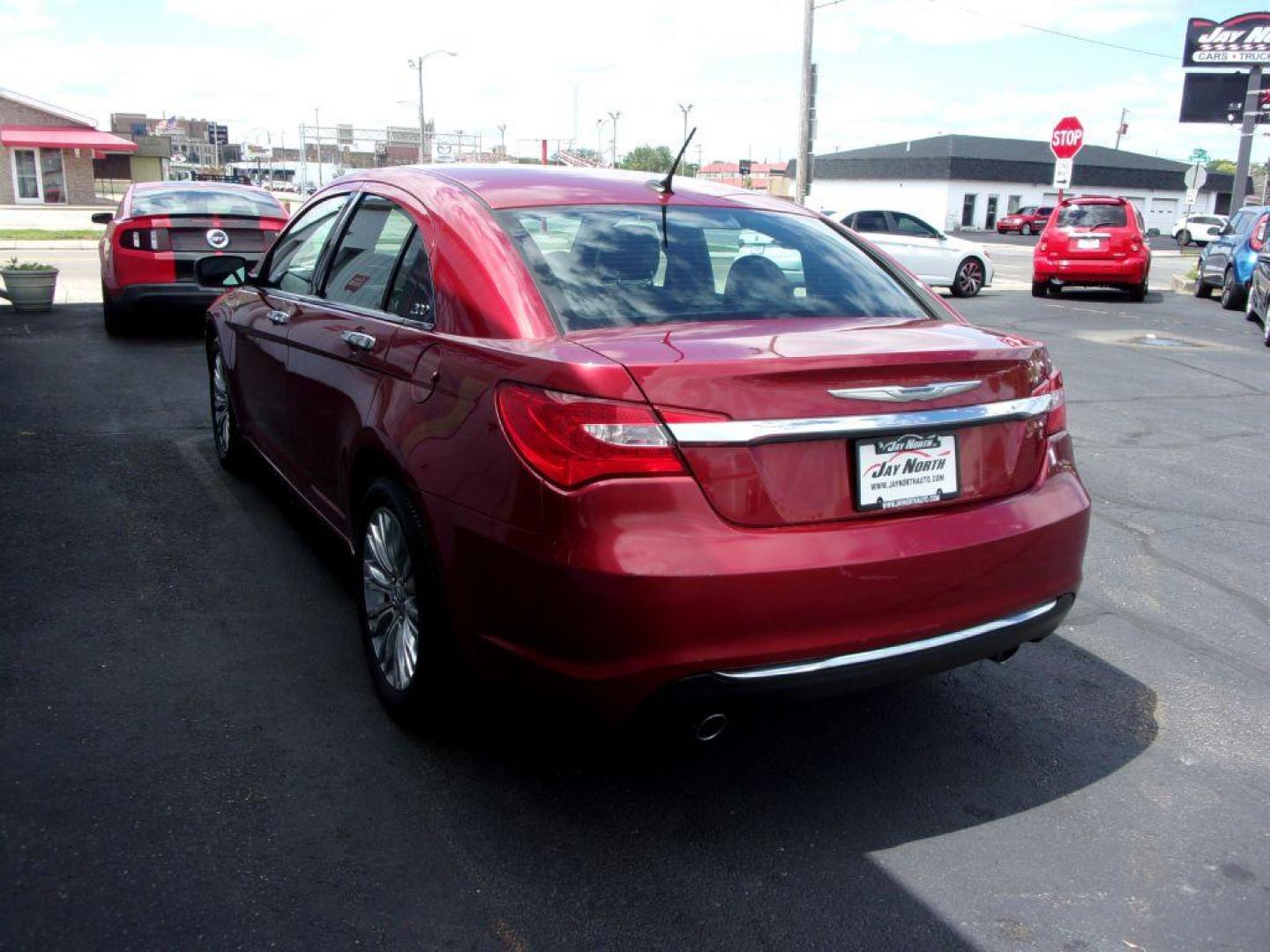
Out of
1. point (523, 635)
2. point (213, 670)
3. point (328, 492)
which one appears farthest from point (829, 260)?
point (213, 670)

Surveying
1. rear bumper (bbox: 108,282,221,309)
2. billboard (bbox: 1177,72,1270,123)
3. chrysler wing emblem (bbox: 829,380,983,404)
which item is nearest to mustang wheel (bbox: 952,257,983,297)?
rear bumper (bbox: 108,282,221,309)

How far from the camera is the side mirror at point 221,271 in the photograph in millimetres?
5734

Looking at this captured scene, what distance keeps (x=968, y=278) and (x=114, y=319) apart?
1417 centimetres

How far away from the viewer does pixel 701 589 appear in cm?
262

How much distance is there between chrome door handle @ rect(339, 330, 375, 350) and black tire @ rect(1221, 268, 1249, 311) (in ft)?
59.4

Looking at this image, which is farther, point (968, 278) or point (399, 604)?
point (968, 278)

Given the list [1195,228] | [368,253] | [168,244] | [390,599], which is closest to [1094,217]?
[168,244]

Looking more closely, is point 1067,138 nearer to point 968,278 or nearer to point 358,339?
point 968,278

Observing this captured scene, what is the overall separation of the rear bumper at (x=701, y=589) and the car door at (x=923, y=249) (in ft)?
56.3

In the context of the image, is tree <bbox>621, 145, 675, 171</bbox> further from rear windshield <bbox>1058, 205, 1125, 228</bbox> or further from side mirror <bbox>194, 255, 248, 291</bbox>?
side mirror <bbox>194, 255, 248, 291</bbox>

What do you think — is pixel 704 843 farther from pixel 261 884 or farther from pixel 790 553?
pixel 261 884

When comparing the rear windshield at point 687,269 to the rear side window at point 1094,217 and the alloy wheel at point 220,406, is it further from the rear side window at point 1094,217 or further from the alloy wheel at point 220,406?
the rear side window at point 1094,217

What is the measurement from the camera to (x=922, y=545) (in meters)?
2.84

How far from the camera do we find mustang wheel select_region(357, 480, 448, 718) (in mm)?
3213
